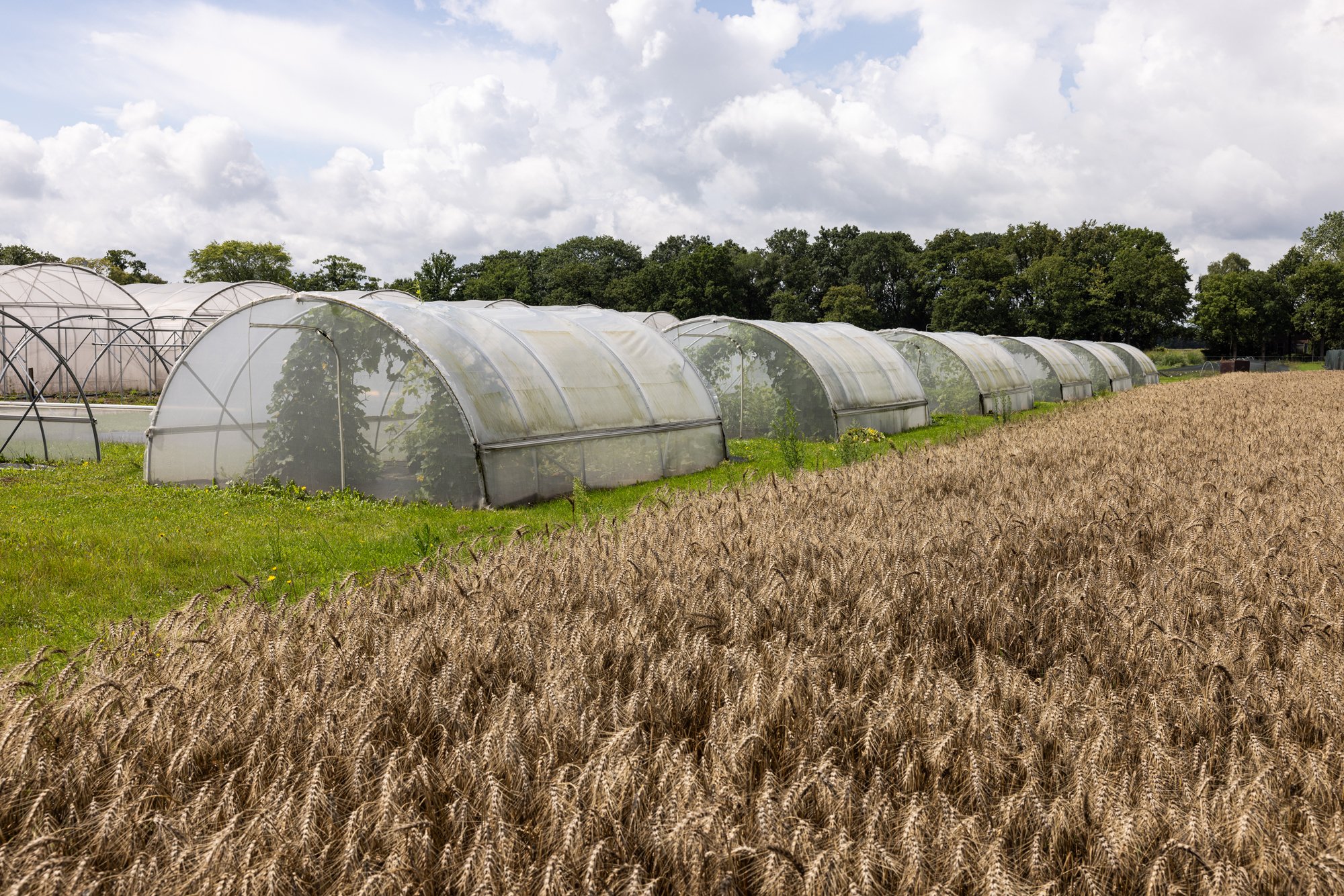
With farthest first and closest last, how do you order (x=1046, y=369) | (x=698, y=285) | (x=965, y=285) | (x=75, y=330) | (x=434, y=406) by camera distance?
(x=965, y=285) < (x=698, y=285) < (x=1046, y=369) < (x=75, y=330) < (x=434, y=406)

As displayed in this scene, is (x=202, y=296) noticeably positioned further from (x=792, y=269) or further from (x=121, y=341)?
(x=792, y=269)

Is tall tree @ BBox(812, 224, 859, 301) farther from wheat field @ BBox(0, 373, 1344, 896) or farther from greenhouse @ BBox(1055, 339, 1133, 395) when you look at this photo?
wheat field @ BBox(0, 373, 1344, 896)

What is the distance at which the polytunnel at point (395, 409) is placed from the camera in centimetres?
1084

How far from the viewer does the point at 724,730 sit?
282cm

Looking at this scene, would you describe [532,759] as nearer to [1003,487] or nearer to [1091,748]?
[1091,748]

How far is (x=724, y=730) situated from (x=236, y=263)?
9555cm

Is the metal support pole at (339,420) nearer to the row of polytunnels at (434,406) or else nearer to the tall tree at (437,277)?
the row of polytunnels at (434,406)

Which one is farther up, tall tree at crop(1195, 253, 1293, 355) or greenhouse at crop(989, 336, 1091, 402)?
tall tree at crop(1195, 253, 1293, 355)

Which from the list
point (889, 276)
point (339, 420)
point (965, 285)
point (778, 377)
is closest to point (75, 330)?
point (778, 377)

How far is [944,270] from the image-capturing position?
88000mm

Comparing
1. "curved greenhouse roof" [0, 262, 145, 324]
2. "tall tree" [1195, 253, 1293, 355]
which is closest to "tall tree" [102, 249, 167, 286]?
"curved greenhouse roof" [0, 262, 145, 324]

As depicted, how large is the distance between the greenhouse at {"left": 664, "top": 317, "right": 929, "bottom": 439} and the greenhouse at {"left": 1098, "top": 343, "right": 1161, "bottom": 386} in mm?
38143

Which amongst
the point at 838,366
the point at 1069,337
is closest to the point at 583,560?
the point at 838,366

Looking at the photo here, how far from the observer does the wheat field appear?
2156 mm
